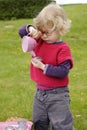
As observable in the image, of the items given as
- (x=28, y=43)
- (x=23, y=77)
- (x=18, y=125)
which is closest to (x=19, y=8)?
(x=23, y=77)

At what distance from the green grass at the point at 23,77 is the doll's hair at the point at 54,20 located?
1.83 meters

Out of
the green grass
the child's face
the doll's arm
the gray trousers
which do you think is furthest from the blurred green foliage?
the child's face

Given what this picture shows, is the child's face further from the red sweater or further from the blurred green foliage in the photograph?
the blurred green foliage

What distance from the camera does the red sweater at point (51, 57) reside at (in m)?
3.81

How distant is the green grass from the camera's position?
5.95 m

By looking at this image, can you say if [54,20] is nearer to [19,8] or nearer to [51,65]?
[51,65]

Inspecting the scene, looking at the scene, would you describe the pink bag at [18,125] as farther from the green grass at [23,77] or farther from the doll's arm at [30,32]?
the green grass at [23,77]

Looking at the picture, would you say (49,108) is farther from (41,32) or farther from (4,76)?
(4,76)

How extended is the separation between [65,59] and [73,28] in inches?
373

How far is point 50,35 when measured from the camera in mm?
3844

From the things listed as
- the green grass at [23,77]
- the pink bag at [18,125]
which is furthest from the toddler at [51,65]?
the green grass at [23,77]

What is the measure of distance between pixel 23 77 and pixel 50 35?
14.2 ft

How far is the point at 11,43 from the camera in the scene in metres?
11.6

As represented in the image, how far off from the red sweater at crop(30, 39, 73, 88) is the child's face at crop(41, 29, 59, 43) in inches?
2.1
